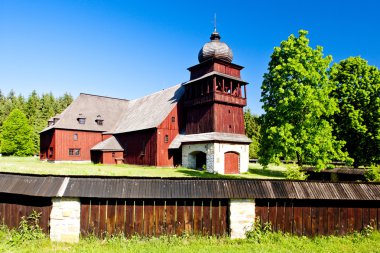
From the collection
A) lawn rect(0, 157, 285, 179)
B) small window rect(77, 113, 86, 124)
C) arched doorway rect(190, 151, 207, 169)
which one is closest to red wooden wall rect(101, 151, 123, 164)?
small window rect(77, 113, 86, 124)

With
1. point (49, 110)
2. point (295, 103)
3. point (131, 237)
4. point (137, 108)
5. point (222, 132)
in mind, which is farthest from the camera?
point (49, 110)

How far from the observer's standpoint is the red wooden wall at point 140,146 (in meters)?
31.3

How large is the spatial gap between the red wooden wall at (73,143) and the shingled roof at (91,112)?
76cm

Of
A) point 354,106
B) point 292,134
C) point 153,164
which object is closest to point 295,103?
point 292,134

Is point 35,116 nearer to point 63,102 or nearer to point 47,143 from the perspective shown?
point 63,102

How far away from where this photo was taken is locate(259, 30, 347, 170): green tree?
2000 centimetres

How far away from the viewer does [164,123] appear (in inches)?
1231

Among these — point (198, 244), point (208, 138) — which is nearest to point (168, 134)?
point (208, 138)

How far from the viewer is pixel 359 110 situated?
77.2 feet

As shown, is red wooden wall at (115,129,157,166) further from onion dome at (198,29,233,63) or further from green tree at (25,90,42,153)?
green tree at (25,90,42,153)

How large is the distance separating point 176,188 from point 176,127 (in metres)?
23.6

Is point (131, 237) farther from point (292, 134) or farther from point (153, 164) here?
point (153, 164)

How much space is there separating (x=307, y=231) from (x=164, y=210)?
5159 millimetres

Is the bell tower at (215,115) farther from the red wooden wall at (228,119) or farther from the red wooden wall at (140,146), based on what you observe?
the red wooden wall at (140,146)
